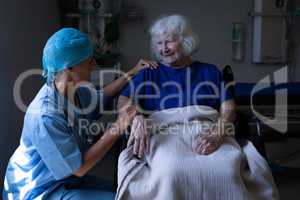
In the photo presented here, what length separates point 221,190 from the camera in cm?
153

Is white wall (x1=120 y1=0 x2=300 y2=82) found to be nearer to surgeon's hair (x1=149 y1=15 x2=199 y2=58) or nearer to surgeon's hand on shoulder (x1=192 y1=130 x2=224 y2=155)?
surgeon's hair (x1=149 y1=15 x2=199 y2=58)

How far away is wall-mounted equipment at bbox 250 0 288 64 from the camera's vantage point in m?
3.56

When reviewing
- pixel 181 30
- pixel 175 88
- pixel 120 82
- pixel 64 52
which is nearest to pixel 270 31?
pixel 181 30

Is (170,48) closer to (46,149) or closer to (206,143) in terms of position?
(206,143)

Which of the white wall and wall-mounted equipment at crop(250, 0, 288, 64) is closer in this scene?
wall-mounted equipment at crop(250, 0, 288, 64)

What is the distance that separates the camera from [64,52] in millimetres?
1479

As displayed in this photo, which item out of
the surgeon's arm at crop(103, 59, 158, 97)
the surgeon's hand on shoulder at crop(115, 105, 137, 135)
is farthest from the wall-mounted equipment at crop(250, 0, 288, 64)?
the surgeon's hand on shoulder at crop(115, 105, 137, 135)

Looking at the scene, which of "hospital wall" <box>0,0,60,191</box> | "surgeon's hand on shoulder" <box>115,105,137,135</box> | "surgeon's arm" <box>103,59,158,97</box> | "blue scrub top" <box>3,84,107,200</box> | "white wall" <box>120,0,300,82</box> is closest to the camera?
"blue scrub top" <box>3,84,107,200</box>

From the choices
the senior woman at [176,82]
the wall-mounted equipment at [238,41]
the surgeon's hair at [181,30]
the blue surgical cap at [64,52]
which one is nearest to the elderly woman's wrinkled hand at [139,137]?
the senior woman at [176,82]

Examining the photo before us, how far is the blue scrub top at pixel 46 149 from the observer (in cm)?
144

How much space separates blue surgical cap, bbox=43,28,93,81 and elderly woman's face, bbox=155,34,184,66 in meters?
0.60

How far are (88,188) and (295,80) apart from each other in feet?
9.49

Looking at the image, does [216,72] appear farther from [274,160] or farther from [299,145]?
[299,145]

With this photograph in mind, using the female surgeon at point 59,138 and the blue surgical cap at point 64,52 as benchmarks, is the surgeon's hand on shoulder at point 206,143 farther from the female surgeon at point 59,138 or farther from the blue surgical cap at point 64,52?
the blue surgical cap at point 64,52
